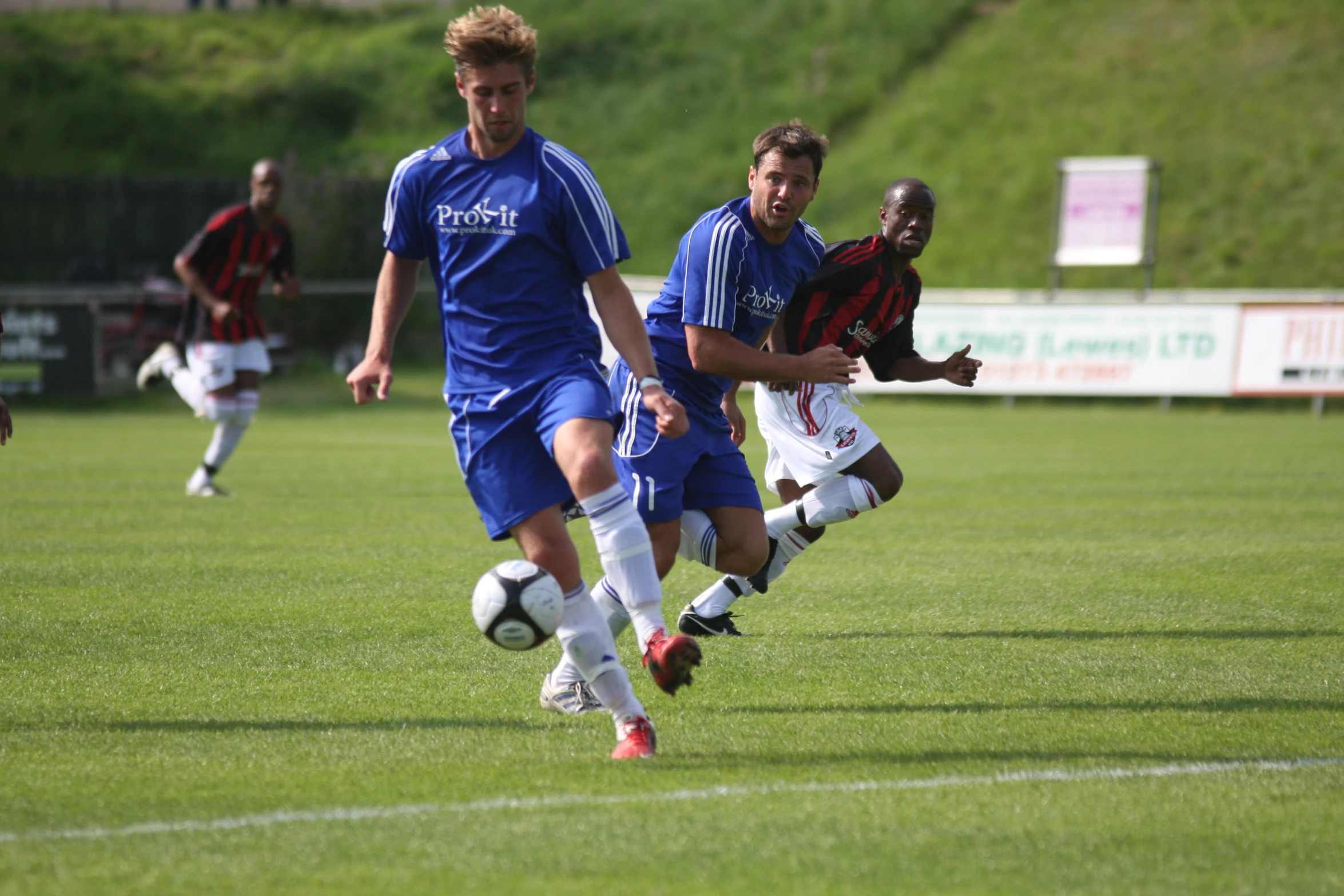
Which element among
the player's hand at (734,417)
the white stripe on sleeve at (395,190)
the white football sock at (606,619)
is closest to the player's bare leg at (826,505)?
the player's hand at (734,417)

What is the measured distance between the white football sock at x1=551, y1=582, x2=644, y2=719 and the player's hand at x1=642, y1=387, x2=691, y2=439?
61 centimetres

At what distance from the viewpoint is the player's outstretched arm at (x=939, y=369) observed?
6.24 metres

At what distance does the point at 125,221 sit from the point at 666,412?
31.5m

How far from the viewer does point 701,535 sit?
545 cm

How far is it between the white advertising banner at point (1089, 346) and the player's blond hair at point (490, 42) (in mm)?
18423

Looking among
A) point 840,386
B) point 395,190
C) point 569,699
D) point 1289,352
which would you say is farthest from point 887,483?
point 1289,352

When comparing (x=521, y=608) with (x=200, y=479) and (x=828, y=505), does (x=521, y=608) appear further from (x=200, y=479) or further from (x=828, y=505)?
(x=200, y=479)

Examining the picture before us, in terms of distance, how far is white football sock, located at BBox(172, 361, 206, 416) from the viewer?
11.9 meters

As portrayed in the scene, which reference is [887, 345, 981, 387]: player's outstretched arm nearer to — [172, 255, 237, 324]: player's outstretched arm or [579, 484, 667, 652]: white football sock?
[579, 484, 667, 652]: white football sock

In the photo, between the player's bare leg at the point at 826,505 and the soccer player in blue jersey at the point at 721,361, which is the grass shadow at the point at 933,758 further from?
the player's bare leg at the point at 826,505

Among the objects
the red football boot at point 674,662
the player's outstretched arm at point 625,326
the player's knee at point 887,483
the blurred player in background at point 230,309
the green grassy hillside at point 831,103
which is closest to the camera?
the red football boot at point 674,662

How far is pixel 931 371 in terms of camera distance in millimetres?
6473

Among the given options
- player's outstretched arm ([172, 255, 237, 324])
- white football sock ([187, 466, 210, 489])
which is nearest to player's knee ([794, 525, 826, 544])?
player's outstretched arm ([172, 255, 237, 324])

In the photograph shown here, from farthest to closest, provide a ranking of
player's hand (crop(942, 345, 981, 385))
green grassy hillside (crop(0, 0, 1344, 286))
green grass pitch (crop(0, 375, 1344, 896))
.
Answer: green grassy hillside (crop(0, 0, 1344, 286))
player's hand (crop(942, 345, 981, 385))
green grass pitch (crop(0, 375, 1344, 896))
